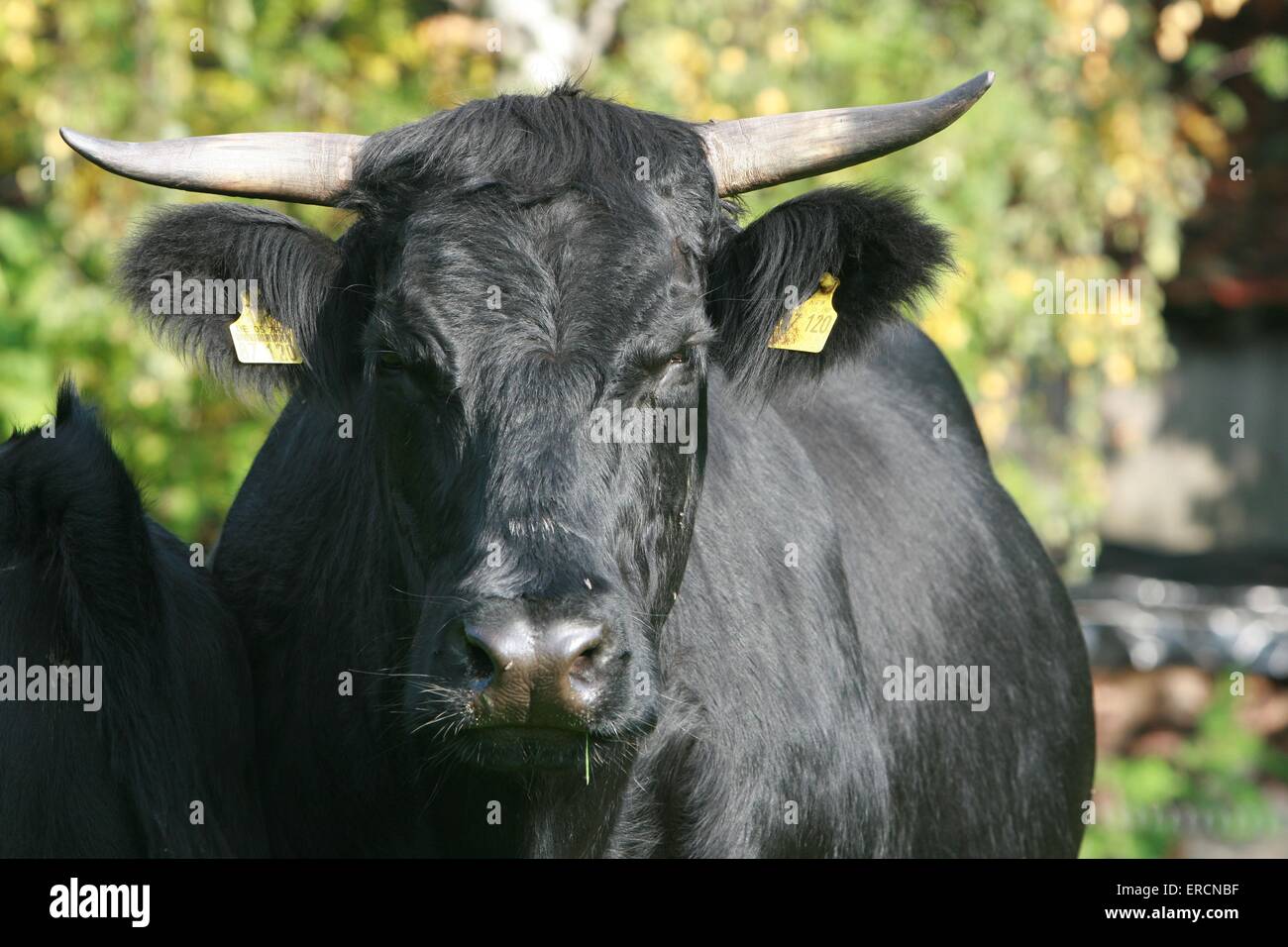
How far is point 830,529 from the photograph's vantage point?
4113mm

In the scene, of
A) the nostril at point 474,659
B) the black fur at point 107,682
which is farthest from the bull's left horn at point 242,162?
the nostril at point 474,659

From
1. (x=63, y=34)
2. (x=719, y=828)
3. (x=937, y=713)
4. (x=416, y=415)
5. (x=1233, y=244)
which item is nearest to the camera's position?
(x=416, y=415)

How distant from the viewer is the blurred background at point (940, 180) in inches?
289

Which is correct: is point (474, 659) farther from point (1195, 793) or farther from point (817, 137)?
point (1195, 793)

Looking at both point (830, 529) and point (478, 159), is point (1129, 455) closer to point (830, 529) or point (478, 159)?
point (830, 529)

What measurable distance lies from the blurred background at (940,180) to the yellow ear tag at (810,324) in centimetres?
316

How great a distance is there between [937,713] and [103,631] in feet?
7.16

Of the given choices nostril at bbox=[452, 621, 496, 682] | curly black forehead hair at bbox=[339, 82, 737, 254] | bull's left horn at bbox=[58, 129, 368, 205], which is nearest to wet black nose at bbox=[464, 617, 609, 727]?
nostril at bbox=[452, 621, 496, 682]

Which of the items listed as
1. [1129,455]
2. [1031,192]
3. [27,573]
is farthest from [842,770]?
[1129,455]

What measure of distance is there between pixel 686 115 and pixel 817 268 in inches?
175

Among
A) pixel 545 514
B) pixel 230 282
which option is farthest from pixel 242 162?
pixel 545 514

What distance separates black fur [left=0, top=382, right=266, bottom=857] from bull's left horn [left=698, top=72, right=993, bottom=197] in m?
1.46

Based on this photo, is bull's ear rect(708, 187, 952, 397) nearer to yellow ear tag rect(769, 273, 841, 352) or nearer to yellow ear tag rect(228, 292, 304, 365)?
yellow ear tag rect(769, 273, 841, 352)

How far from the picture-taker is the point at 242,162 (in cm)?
341
